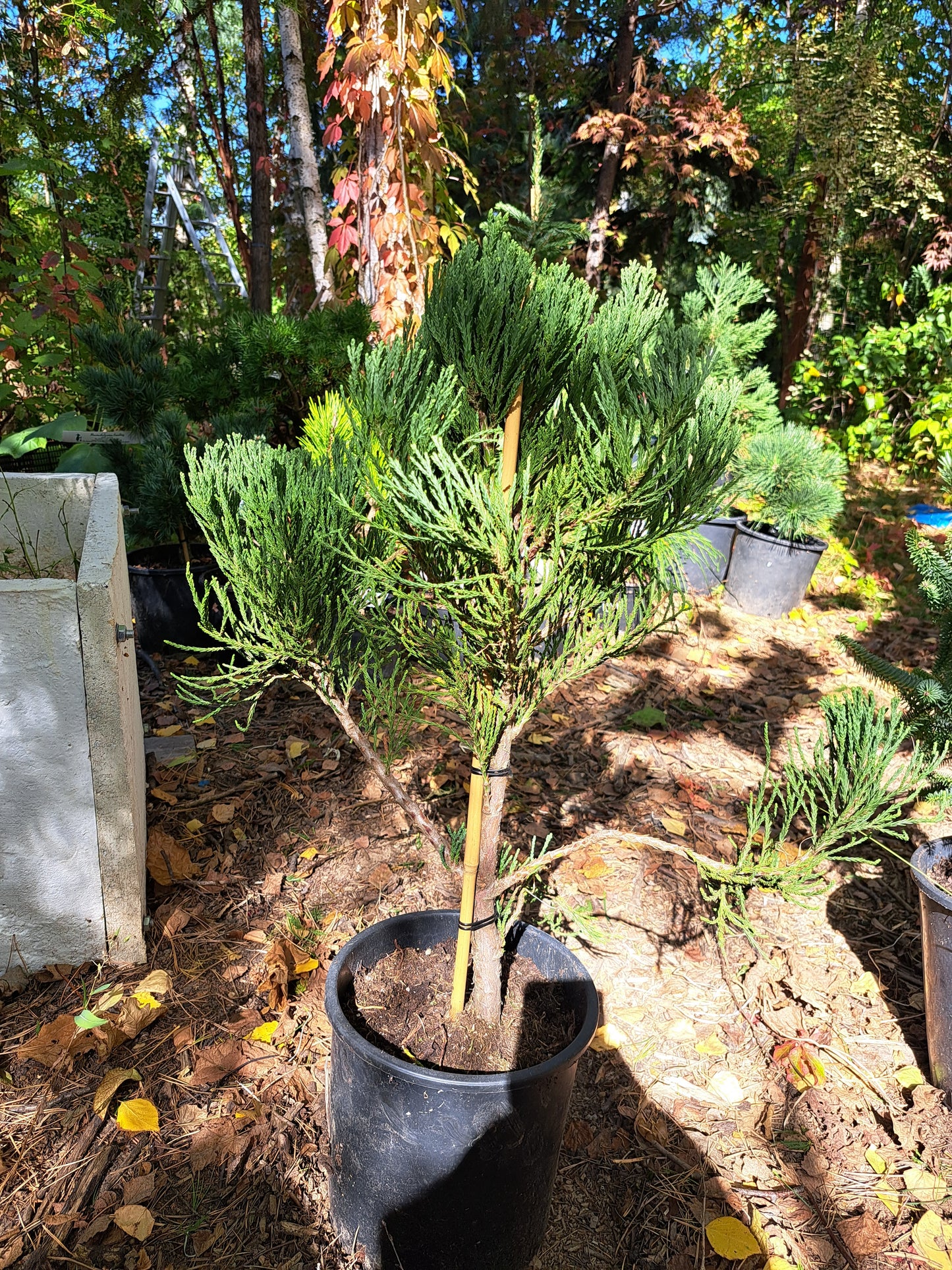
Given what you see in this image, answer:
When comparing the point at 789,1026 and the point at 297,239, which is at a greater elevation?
the point at 297,239

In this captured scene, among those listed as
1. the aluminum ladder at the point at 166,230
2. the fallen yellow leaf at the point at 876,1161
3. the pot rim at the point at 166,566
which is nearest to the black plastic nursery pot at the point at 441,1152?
the fallen yellow leaf at the point at 876,1161

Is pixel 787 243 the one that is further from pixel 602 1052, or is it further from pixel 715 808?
pixel 602 1052

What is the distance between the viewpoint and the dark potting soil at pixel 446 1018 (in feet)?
5.13

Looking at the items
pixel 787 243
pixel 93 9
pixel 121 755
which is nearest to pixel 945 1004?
pixel 121 755

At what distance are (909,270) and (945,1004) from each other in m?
8.80

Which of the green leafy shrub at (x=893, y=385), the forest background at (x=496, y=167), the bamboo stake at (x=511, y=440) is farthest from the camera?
the green leafy shrub at (x=893, y=385)

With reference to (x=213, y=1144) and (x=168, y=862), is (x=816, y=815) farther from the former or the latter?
(x=168, y=862)

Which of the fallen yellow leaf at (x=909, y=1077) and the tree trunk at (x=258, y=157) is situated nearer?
the fallen yellow leaf at (x=909, y=1077)

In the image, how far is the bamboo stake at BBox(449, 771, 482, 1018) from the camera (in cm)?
148

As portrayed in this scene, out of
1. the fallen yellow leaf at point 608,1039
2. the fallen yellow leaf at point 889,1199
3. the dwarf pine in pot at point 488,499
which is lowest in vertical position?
the fallen yellow leaf at point 889,1199

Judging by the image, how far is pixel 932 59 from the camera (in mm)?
8656

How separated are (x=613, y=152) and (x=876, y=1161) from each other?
6.32m

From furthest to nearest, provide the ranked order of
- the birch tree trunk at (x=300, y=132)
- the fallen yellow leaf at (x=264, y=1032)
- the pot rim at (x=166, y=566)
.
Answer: the birch tree trunk at (x=300, y=132) → the pot rim at (x=166, y=566) → the fallen yellow leaf at (x=264, y=1032)

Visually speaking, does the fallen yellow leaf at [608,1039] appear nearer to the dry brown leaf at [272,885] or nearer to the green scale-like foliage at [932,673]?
the dry brown leaf at [272,885]
